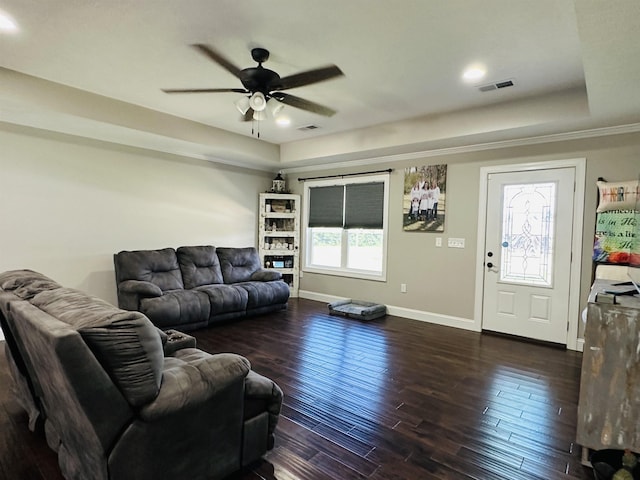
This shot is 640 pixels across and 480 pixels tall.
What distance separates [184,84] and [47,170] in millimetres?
2161

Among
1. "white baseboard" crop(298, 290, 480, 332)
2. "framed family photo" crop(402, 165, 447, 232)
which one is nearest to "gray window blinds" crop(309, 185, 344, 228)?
"framed family photo" crop(402, 165, 447, 232)

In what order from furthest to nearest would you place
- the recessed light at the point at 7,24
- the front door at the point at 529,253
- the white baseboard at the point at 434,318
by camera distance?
the white baseboard at the point at 434,318 < the front door at the point at 529,253 < the recessed light at the point at 7,24

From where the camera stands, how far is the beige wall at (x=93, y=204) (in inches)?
163

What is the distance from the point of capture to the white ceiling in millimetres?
2344

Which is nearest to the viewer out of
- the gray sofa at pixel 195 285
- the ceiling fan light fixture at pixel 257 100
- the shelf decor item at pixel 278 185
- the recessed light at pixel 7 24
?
the recessed light at pixel 7 24

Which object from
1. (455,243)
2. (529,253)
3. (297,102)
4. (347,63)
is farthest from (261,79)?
(529,253)

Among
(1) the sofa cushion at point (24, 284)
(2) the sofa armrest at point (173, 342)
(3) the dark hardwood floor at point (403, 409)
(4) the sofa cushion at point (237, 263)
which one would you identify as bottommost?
(3) the dark hardwood floor at point (403, 409)

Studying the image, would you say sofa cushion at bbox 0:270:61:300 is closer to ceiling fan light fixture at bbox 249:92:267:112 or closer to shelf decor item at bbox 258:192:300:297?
ceiling fan light fixture at bbox 249:92:267:112

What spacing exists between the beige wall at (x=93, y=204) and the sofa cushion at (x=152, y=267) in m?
0.45

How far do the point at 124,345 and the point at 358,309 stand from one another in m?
4.23

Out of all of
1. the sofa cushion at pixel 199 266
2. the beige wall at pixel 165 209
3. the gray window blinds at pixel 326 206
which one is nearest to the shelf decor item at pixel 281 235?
the gray window blinds at pixel 326 206

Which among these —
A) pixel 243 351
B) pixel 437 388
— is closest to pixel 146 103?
pixel 243 351

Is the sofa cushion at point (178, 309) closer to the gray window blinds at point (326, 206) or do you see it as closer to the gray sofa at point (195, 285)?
the gray sofa at point (195, 285)

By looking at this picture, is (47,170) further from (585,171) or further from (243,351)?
(585,171)
